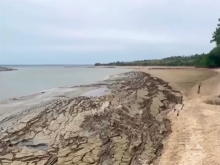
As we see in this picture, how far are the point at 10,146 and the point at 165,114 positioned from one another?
674cm

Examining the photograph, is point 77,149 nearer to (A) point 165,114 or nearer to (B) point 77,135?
(B) point 77,135

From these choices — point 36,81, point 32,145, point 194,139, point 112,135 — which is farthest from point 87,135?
point 36,81

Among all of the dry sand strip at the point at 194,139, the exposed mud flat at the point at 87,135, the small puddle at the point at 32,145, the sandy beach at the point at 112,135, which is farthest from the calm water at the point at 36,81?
the dry sand strip at the point at 194,139

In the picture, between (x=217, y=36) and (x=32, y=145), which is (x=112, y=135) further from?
(x=217, y=36)

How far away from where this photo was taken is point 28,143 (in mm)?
7727

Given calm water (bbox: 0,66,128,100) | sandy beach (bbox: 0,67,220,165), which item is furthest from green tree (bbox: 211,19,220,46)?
sandy beach (bbox: 0,67,220,165)

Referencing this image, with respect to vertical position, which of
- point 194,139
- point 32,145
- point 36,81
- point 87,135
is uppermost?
point 194,139

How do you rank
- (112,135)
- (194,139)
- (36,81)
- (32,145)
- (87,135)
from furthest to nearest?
(36,81) < (87,135) < (112,135) < (32,145) < (194,139)

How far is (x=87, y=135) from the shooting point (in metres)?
8.10

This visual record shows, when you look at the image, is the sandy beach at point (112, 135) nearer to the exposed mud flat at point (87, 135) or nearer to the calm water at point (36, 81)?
the exposed mud flat at point (87, 135)

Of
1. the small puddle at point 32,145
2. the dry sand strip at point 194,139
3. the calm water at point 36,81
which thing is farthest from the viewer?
the calm water at point 36,81

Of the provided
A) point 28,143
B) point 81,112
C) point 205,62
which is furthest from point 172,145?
point 205,62

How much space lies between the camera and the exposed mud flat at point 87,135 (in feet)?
20.7

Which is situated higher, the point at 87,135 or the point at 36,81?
the point at 87,135
